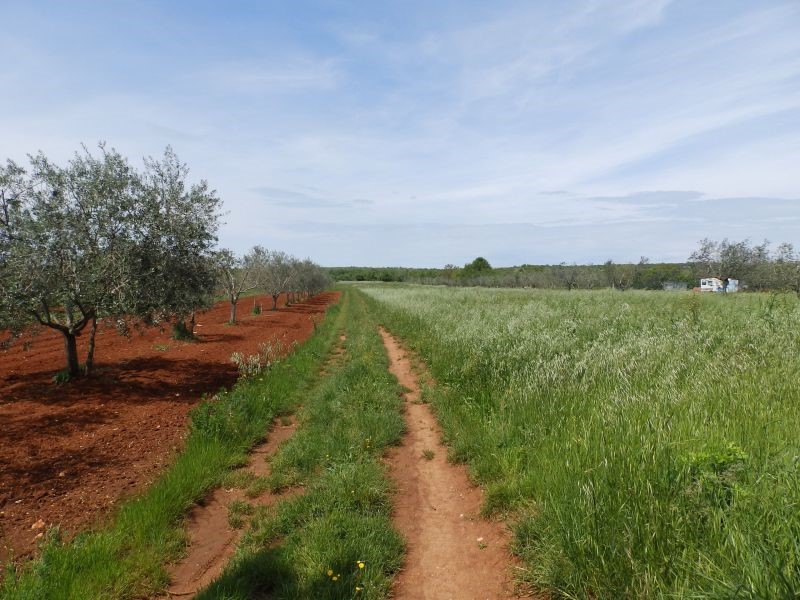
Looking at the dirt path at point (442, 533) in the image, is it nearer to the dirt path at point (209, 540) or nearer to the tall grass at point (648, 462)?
the tall grass at point (648, 462)

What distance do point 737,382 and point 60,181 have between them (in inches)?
572

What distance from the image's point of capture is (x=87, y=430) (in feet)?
24.1

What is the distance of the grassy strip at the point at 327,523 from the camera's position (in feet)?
11.5

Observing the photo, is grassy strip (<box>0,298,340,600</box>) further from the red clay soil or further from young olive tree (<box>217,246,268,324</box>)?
young olive tree (<box>217,246,268,324</box>)

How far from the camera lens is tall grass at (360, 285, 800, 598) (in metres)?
2.60

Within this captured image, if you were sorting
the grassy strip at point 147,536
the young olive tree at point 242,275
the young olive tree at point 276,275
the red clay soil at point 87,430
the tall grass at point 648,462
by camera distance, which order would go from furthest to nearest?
the young olive tree at point 276,275 < the young olive tree at point 242,275 < the red clay soil at point 87,430 < the grassy strip at point 147,536 < the tall grass at point 648,462

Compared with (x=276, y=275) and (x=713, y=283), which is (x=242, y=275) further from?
(x=713, y=283)

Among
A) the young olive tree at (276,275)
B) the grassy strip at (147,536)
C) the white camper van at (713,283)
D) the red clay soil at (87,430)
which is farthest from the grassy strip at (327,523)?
the white camper van at (713,283)

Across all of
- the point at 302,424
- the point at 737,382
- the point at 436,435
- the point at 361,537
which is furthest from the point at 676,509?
the point at 302,424

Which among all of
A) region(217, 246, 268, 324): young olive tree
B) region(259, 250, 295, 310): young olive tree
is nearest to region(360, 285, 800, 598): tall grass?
region(217, 246, 268, 324): young olive tree

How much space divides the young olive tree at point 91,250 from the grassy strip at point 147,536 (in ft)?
15.4

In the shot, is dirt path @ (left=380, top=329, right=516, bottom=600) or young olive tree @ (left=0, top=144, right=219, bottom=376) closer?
dirt path @ (left=380, top=329, right=516, bottom=600)

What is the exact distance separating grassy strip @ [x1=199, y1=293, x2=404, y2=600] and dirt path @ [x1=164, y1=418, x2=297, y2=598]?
0.21 meters

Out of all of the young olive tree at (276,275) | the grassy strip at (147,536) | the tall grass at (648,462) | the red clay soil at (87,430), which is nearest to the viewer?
the tall grass at (648,462)
